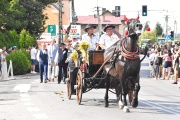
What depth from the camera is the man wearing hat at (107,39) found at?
590 inches

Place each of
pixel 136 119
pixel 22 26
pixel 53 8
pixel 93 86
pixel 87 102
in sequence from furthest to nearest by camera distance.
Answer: pixel 53 8 → pixel 22 26 → pixel 87 102 → pixel 93 86 → pixel 136 119

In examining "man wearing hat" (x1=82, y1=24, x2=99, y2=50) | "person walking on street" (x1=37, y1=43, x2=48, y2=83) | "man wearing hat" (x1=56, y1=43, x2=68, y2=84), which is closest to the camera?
"man wearing hat" (x1=82, y1=24, x2=99, y2=50)

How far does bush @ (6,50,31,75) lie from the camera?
3325cm

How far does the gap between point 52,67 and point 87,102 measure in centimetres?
1108

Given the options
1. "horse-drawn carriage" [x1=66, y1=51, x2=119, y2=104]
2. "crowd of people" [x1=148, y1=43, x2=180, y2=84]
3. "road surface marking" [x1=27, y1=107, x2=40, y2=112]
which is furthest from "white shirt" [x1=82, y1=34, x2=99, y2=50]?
"crowd of people" [x1=148, y1=43, x2=180, y2=84]

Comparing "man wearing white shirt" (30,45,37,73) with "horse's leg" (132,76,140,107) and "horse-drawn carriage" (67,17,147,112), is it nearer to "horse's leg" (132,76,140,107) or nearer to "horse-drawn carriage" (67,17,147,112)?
"horse-drawn carriage" (67,17,147,112)

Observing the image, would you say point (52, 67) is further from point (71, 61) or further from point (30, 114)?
point (30, 114)

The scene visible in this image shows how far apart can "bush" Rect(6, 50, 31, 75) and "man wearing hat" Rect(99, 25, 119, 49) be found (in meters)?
18.1

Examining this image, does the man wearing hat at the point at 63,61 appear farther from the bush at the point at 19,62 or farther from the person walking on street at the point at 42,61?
the bush at the point at 19,62

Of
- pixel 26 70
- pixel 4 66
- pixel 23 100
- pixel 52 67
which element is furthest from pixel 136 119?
pixel 26 70

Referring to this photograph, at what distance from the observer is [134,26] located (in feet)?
42.8

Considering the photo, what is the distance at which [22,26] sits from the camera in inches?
2050

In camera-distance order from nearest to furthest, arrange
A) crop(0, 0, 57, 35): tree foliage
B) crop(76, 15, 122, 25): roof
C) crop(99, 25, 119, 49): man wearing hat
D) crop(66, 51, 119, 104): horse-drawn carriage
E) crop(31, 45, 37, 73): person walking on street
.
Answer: crop(66, 51, 119, 104): horse-drawn carriage, crop(99, 25, 119, 49): man wearing hat, crop(31, 45, 37, 73): person walking on street, crop(0, 0, 57, 35): tree foliage, crop(76, 15, 122, 25): roof

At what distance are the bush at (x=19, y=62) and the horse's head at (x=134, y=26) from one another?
19.9 metres
